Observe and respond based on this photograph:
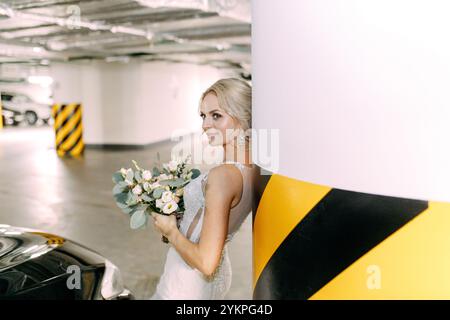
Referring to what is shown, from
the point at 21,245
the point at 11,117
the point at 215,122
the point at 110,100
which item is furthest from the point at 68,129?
the point at 215,122

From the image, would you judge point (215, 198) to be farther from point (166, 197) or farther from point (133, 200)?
point (133, 200)

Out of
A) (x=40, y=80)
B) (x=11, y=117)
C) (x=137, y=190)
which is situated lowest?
(x=137, y=190)

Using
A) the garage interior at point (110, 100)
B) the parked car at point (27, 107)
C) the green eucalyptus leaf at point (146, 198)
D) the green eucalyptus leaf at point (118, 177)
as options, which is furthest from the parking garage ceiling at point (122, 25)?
the parked car at point (27, 107)

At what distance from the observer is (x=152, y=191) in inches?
59.6

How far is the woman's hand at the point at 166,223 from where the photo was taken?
1455mm

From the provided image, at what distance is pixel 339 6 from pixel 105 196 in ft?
19.6

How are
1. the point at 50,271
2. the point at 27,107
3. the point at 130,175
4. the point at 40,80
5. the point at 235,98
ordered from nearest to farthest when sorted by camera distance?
the point at 235,98 < the point at 130,175 < the point at 50,271 < the point at 27,107 < the point at 40,80

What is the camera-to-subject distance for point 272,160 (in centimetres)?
136

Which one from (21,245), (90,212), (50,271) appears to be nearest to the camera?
(50,271)

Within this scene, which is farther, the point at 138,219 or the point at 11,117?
the point at 11,117

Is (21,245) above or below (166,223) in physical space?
below

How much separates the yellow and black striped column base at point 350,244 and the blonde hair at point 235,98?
22 centimetres

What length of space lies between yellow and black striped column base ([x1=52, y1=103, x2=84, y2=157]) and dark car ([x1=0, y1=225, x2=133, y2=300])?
875 centimetres

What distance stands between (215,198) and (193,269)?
0.36m
